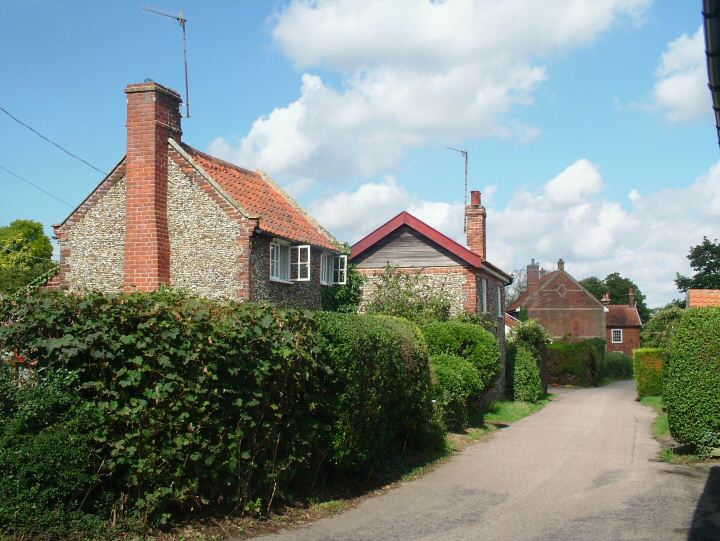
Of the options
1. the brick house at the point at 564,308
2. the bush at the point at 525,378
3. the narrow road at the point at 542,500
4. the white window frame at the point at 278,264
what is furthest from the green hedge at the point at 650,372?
the brick house at the point at 564,308

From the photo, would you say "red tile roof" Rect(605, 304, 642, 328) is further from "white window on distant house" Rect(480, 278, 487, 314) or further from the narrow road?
the narrow road

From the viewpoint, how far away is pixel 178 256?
1906 centimetres

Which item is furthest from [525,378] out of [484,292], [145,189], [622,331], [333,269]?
[622,331]

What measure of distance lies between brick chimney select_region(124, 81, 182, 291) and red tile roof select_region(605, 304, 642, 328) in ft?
227

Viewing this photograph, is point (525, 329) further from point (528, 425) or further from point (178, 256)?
point (178, 256)

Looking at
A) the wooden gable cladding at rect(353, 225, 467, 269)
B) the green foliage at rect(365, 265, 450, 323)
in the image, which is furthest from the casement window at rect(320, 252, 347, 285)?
the wooden gable cladding at rect(353, 225, 467, 269)

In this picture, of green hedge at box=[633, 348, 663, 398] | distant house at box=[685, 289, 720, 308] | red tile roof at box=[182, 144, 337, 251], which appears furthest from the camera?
green hedge at box=[633, 348, 663, 398]

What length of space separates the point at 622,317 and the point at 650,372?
157 ft

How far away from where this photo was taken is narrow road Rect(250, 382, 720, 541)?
9477mm

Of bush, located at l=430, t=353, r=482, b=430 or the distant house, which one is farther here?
the distant house

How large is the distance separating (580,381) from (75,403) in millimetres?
46497

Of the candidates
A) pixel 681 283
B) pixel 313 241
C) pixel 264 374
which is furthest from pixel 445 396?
pixel 681 283

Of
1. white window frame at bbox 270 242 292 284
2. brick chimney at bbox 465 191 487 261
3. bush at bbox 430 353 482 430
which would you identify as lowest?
bush at bbox 430 353 482 430

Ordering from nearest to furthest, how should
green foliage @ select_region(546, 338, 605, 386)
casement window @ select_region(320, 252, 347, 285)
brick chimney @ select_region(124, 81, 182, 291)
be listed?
brick chimney @ select_region(124, 81, 182, 291) < casement window @ select_region(320, 252, 347, 285) < green foliage @ select_region(546, 338, 605, 386)
